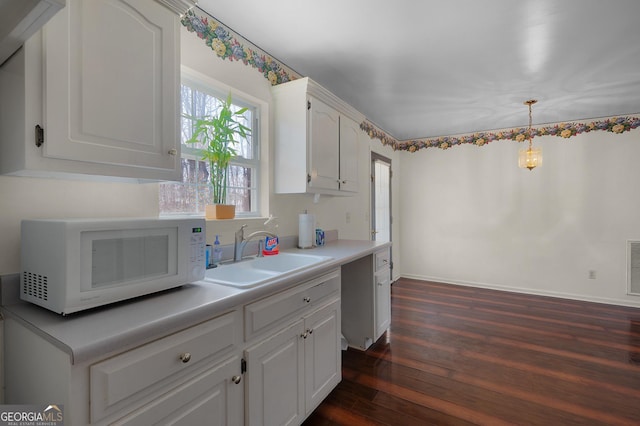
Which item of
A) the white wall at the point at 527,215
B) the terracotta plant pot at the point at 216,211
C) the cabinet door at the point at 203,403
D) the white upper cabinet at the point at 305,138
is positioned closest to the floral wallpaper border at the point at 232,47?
the white upper cabinet at the point at 305,138

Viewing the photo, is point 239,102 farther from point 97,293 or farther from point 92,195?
point 97,293

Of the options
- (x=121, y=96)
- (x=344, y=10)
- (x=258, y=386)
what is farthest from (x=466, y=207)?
(x=121, y=96)

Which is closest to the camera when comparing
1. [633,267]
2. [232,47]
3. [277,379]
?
[277,379]

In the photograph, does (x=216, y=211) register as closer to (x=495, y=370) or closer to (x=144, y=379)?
(x=144, y=379)

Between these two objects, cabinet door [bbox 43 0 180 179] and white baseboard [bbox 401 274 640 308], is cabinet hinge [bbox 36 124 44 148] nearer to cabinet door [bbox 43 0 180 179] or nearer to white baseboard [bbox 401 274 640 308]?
cabinet door [bbox 43 0 180 179]

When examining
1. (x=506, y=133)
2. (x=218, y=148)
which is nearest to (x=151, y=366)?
(x=218, y=148)

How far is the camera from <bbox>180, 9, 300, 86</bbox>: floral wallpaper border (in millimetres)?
1773

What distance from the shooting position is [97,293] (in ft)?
3.07

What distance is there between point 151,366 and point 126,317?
0.53 ft

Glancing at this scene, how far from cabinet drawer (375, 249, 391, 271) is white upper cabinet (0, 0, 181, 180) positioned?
1825mm

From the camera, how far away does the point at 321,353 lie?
1.78 meters

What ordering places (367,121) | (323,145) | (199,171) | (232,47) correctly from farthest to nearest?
1. (367,121)
2. (323,145)
3. (232,47)
4. (199,171)

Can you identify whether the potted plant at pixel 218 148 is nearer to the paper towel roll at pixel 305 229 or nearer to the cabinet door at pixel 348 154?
the paper towel roll at pixel 305 229

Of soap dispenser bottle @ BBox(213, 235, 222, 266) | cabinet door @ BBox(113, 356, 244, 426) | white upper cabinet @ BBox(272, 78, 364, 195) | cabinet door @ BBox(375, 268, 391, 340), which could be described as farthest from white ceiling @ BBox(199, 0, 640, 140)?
cabinet door @ BBox(113, 356, 244, 426)
